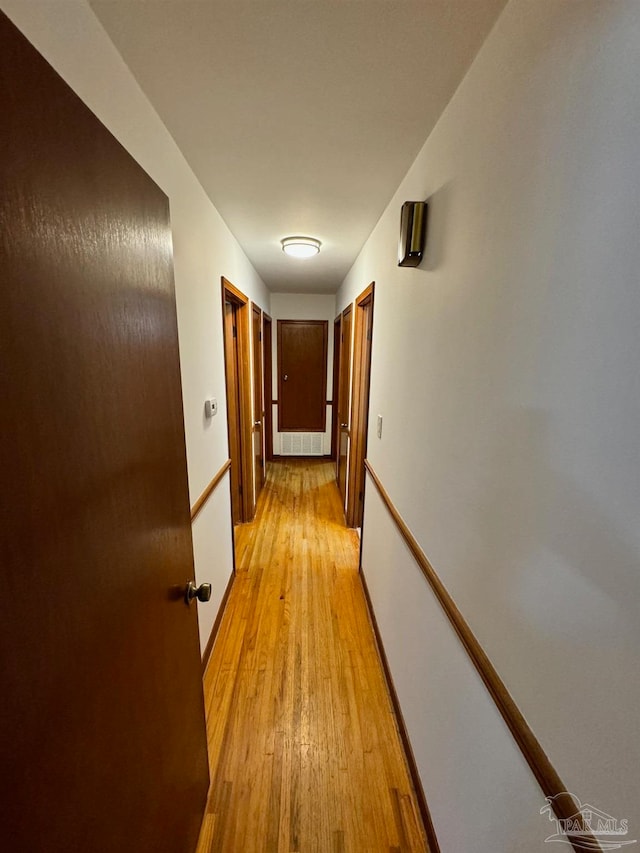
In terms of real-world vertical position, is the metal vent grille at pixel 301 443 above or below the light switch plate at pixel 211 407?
below

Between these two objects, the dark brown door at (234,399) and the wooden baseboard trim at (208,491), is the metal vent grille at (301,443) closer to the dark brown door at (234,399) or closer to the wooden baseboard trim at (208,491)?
the dark brown door at (234,399)

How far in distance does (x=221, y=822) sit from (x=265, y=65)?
236 centimetres

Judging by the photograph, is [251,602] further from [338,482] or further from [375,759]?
[338,482]

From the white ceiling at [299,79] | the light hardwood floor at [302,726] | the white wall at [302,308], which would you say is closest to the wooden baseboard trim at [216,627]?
the light hardwood floor at [302,726]

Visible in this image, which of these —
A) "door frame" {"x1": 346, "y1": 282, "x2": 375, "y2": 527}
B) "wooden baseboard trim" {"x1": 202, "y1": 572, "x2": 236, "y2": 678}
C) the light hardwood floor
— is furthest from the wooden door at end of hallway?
"wooden baseboard trim" {"x1": 202, "y1": 572, "x2": 236, "y2": 678}

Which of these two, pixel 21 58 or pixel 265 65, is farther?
pixel 265 65

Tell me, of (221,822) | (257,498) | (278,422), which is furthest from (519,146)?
(278,422)

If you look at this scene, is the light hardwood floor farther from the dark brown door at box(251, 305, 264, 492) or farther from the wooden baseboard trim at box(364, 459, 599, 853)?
the dark brown door at box(251, 305, 264, 492)

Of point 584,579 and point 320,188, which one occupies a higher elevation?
point 320,188

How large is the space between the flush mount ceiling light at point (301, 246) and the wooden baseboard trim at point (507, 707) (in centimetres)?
213

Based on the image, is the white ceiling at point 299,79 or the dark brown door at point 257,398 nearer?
the white ceiling at point 299,79

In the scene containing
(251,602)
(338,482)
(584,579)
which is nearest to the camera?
(584,579)

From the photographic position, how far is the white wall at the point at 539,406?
47 cm

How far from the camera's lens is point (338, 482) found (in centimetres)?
395
